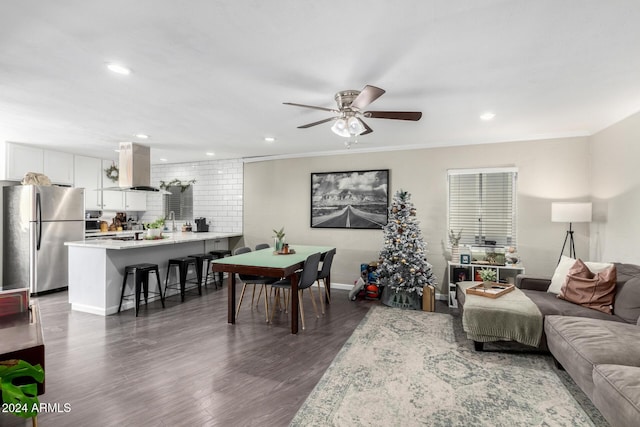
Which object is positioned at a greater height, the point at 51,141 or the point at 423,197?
the point at 51,141

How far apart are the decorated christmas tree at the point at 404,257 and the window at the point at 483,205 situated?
876 mm

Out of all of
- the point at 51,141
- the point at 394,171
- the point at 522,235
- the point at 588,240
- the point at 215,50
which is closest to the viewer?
the point at 215,50

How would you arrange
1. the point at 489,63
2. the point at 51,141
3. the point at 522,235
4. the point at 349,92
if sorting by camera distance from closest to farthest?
1. the point at 489,63
2. the point at 349,92
3. the point at 522,235
4. the point at 51,141

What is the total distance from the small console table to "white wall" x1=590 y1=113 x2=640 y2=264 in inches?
39.0

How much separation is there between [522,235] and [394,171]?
2126 millimetres

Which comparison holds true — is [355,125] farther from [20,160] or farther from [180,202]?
[20,160]

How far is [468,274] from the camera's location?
4.45 metres

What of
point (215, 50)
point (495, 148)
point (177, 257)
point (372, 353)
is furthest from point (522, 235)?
point (177, 257)

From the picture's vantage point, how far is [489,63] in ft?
7.43

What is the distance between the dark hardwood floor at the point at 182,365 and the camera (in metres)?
2.03

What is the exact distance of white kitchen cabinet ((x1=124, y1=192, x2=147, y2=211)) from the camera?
22.7 feet

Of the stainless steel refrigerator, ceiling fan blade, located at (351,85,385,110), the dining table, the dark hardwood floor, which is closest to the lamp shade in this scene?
the dark hardwood floor

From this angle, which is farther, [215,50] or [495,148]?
[495,148]

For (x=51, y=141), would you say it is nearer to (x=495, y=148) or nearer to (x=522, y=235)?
(x=495, y=148)
